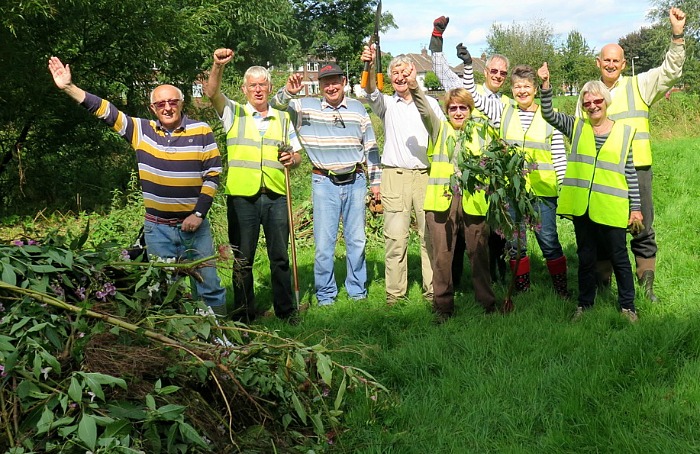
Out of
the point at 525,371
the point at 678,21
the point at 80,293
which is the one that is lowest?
the point at 525,371

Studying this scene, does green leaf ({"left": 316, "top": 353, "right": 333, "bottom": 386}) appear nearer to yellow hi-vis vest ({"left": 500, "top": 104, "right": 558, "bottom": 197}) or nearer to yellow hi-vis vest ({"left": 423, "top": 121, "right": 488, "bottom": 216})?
yellow hi-vis vest ({"left": 423, "top": 121, "right": 488, "bottom": 216})

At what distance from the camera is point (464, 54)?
267 inches

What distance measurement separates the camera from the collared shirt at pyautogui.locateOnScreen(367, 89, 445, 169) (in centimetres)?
645

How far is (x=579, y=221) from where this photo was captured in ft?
18.8

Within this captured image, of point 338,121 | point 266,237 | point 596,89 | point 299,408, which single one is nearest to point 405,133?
point 338,121

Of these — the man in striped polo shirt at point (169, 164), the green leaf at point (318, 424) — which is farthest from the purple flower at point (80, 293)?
the man in striped polo shirt at point (169, 164)

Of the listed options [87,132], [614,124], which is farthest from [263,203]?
[87,132]

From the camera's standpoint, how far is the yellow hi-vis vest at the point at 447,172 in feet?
18.6

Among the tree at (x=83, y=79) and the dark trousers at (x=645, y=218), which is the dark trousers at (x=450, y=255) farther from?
the tree at (x=83, y=79)

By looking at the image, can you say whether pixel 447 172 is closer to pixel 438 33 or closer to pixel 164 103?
pixel 438 33

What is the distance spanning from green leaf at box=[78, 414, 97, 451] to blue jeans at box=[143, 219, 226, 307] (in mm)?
2559

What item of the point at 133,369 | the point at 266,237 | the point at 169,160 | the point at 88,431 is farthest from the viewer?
the point at 266,237

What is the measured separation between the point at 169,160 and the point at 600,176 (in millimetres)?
3574

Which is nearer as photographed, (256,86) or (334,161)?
(256,86)
